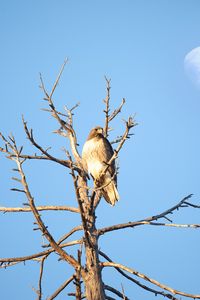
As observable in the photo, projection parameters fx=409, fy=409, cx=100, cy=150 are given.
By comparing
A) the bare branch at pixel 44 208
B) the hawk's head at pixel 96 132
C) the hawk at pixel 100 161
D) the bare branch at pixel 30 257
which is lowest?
the bare branch at pixel 30 257

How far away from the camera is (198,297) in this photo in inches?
205

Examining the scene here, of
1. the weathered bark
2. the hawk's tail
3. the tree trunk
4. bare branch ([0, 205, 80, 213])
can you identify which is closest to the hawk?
the hawk's tail

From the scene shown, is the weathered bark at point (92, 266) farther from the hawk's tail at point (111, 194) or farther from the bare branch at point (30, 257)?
the hawk's tail at point (111, 194)

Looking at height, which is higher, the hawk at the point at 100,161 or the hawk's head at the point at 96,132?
the hawk's head at the point at 96,132

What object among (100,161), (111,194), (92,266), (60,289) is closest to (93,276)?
(92,266)

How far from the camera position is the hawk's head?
27.6 feet

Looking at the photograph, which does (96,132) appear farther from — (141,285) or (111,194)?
(141,285)

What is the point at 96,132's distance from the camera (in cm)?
847

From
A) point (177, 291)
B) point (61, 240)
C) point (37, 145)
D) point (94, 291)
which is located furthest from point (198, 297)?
point (37, 145)

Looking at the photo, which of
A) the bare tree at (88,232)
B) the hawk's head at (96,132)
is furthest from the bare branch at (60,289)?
the hawk's head at (96,132)

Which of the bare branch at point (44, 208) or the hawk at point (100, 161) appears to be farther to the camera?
the hawk at point (100, 161)

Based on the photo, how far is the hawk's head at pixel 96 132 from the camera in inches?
331

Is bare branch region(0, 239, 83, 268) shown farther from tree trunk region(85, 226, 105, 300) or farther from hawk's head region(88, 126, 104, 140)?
hawk's head region(88, 126, 104, 140)

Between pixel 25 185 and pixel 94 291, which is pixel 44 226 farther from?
pixel 94 291
